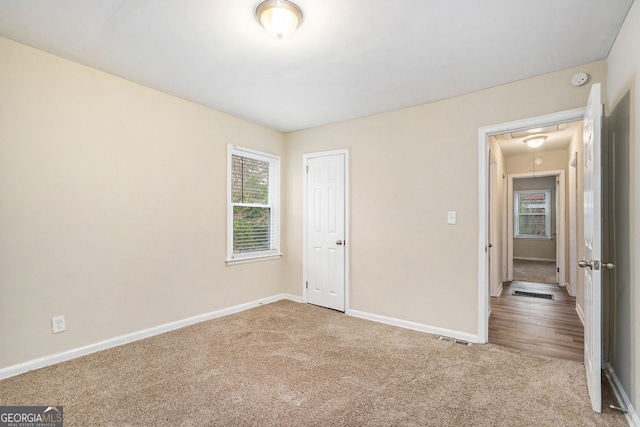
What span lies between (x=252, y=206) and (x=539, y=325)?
3783mm

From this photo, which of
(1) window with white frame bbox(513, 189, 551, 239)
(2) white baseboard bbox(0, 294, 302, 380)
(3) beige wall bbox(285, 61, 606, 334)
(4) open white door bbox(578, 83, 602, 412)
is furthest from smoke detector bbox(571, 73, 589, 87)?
(1) window with white frame bbox(513, 189, 551, 239)

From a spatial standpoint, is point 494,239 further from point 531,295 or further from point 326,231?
point 326,231

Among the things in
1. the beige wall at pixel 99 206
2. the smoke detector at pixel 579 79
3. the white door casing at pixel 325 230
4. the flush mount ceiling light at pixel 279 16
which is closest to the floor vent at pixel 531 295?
the white door casing at pixel 325 230

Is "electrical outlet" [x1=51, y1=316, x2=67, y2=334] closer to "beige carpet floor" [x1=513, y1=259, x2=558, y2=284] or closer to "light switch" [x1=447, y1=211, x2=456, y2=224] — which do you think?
"light switch" [x1=447, y1=211, x2=456, y2=224]

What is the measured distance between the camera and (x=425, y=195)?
3535mm

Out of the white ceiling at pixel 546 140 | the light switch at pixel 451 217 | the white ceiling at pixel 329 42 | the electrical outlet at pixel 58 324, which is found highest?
the white ceiling at pixel 329 42

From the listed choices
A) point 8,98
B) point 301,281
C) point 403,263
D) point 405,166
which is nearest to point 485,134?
point 405,166

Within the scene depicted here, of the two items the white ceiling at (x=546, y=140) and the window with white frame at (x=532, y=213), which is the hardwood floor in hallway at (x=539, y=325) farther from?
the window with white frame at (x=532, y=213)

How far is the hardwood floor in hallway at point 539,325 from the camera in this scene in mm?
3064

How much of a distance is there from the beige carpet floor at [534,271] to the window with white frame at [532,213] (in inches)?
34.2

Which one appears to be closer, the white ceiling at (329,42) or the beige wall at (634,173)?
the beige wall at (634,173)

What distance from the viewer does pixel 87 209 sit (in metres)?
2.80

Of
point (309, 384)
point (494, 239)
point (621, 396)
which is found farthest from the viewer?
point (494, 239)

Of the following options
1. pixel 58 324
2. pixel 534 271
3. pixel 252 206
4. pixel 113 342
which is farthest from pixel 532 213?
pixel 58 324
